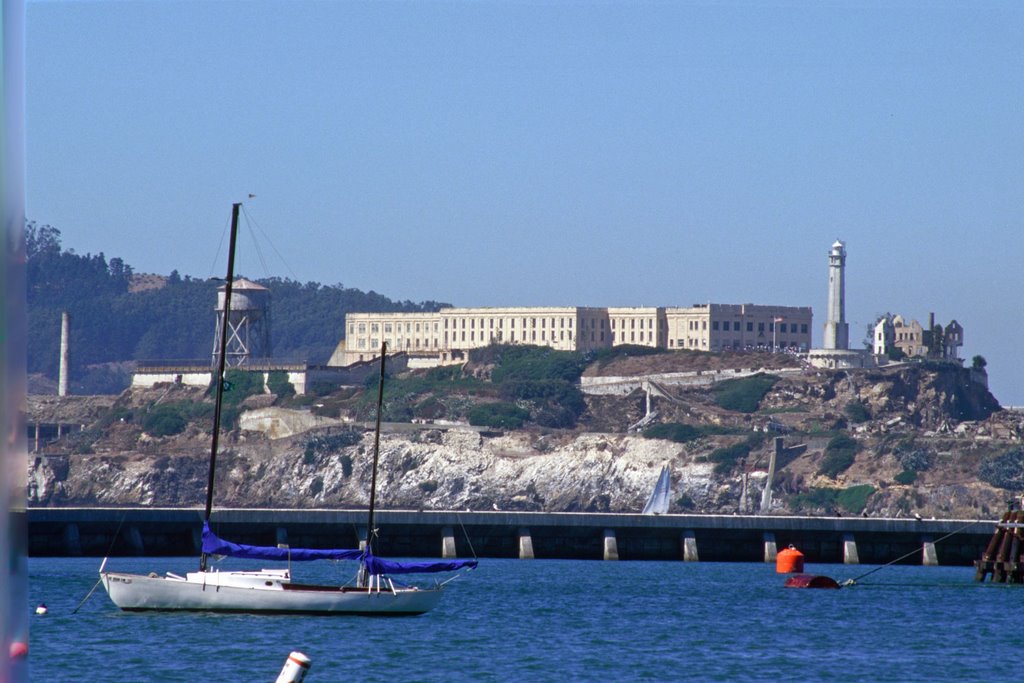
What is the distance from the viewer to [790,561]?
77.8m

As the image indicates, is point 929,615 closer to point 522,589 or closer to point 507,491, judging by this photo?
point 522,589

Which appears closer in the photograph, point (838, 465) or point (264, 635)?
point (264, 635)

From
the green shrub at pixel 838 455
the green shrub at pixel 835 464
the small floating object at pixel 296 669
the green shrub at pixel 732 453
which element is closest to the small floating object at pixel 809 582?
the small floating object at pixel 296 669

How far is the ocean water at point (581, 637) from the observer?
37.3 m

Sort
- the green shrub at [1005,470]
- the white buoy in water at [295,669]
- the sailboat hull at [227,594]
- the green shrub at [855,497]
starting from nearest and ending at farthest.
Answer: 1. the white buoy in water at [295,669]
2. the sailboat hull at [227,594]
3. the green shrub at [855,497]
4. the green shrub at [1005,470]

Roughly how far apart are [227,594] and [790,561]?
121 ft

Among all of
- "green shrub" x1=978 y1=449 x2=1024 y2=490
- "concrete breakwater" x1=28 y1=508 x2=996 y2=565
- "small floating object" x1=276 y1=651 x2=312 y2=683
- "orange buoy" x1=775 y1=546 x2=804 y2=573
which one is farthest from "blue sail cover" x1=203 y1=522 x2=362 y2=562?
"green shrub" x1=978 y1=449 x2=1024 y2=490

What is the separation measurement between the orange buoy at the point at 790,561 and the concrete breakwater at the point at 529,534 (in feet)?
17.8

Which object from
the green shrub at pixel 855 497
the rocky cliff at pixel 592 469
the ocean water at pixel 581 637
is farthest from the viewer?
the rocky cliff at pixel 592 469

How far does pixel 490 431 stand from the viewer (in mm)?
196250

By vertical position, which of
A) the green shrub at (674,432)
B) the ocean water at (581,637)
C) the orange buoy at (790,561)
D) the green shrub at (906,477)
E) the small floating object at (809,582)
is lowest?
the ocean water at (581,637)

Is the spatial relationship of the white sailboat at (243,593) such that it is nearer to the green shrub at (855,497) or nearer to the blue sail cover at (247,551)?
the blue sail cover at (247,551)

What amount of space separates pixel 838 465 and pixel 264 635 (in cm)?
14285

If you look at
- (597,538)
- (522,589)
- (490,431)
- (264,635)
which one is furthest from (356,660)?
(490,431)
